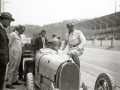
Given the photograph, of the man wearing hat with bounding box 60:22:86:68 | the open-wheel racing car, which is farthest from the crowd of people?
the open-wheel racing car

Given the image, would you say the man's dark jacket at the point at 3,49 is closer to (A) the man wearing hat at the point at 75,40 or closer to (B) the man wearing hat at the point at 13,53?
(A) the man wearing hat at the point at 75,40

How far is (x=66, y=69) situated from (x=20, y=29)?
305 centimetres

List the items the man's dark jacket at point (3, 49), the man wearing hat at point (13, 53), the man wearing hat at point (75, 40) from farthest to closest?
the man wearing hat at point (13, 53), the man wearing hat at point (75, 40), the man's dark jacket at point (3, 49)

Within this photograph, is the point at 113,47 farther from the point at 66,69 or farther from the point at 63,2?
the point at 66,69

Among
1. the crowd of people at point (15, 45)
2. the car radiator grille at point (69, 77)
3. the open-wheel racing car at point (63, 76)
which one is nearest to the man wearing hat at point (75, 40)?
the crowd of people at point (15, 45)

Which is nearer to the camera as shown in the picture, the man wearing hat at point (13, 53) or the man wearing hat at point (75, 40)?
the man wearing hat at point (75, 40)

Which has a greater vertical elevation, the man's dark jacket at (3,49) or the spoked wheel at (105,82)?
the man's dark jacket at (3,49)

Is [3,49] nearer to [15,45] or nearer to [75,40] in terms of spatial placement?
[75,40]

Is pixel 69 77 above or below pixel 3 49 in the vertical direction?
below

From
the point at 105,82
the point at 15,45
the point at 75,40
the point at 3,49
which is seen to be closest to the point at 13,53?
the point at 15,45

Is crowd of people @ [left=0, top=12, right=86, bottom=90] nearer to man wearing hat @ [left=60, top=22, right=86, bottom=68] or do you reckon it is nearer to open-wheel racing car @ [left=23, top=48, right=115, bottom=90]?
man wearing hat @ [left=60, top=22, right=86, bottom=68]

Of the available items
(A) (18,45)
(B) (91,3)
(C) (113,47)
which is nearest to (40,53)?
(A) (18,45)

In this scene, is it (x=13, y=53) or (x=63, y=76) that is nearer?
(x=63, y=76)

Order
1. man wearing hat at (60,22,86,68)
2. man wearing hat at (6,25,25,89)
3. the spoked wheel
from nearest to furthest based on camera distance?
the spoked wheel
man wearing hat at (60,22,86,68)
man wearing hat at (6,25,25,89)
